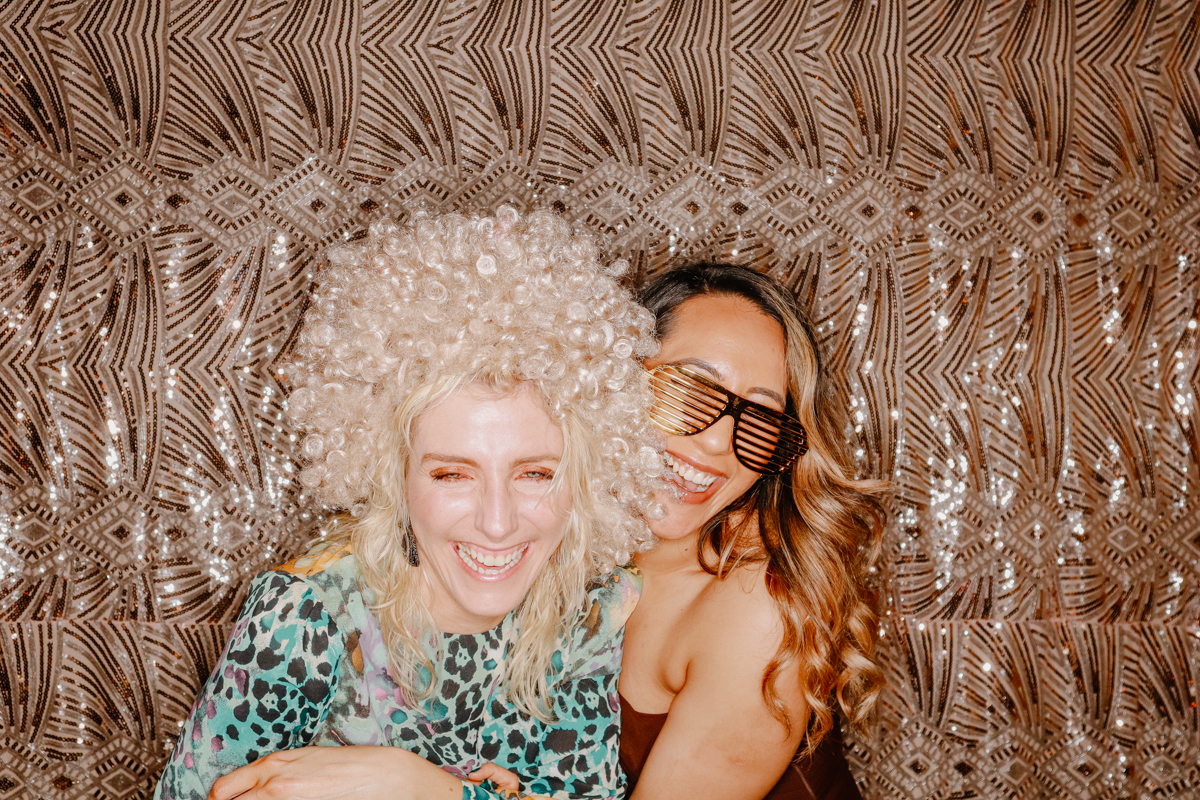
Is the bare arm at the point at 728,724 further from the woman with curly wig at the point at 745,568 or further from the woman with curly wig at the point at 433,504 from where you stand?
the woman with curly wig at the point at 433,504

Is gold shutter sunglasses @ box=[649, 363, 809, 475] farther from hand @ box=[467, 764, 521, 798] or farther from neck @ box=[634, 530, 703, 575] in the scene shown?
hand @ box=[467, 764, 521, 798]

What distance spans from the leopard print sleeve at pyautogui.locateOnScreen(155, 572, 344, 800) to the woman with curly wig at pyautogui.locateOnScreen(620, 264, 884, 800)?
2.75 ft

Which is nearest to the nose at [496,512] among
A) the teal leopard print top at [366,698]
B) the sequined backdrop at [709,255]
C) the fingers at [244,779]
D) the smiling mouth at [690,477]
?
the teal leopard print top at [366,698]

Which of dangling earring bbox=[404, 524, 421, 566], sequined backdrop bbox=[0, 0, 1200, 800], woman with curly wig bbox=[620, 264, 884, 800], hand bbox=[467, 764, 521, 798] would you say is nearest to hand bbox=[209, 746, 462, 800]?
Result: hand bbox=[467, 764, 521, 798]

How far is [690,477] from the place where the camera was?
180 cm

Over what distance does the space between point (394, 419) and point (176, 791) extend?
0.91 metres

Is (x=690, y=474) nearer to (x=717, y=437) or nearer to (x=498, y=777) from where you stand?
(x=717, y=437)

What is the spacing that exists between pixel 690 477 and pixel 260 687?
3.52 ft

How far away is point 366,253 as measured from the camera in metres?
1.56

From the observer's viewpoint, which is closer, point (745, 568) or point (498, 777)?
point (498, 777)

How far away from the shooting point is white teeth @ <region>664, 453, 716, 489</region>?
1.79 m

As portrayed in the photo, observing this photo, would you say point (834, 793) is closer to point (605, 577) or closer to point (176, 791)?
point (605, 577)

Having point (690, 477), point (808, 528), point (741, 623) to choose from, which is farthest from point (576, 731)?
point (808, 528)

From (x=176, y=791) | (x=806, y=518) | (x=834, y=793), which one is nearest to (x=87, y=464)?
(x=176, y=791)
